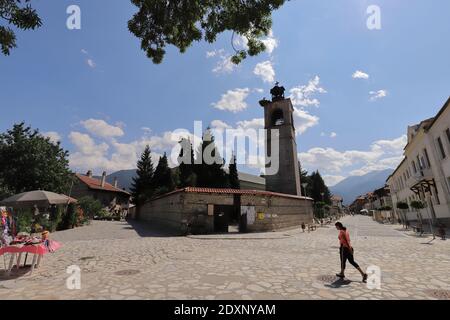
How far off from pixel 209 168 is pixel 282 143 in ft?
39.4

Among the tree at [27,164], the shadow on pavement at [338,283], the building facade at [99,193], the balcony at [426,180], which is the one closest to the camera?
the shadow on pavement at [338,283]

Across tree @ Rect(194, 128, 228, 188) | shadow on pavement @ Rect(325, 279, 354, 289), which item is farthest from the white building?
tree @ Rect(194, 128, 228, 188)

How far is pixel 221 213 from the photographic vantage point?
1986 centimetres

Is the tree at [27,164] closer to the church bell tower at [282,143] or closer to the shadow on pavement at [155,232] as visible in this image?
the shadow on pavement at [155,232]

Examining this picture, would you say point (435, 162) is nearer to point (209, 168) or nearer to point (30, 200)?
point (209, 168)

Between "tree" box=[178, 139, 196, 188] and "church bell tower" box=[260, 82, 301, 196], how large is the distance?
1193 cm

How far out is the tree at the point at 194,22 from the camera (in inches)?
245

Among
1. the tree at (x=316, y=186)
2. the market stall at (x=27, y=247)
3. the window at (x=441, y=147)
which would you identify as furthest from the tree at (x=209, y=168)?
the tree at (x=316, y=186)

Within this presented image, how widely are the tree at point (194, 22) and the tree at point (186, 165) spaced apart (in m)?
29.5

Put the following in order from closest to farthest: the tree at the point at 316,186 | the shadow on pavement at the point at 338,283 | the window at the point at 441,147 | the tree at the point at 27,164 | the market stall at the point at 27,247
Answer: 1. the shadow on pavement at the point at 338,283
2. the market stall at the point at 27,247
3. the window at the point at 441,147
4. the tree at the point at 27,164
5. the tree at the point at 316,186
